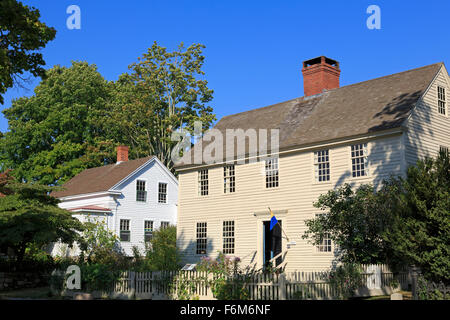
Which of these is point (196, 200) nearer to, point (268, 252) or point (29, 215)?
point (268, 252)

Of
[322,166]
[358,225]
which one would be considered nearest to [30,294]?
[358,225]

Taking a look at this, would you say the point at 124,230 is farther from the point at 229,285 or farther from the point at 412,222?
the point at 412,222

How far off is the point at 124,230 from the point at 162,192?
477 cm

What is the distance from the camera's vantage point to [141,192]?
37.3 metres

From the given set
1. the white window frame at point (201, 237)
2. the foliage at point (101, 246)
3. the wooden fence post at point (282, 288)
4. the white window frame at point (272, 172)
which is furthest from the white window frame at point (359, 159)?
the foliage at point (101, 246)

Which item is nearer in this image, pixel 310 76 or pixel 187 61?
pixel 310 76

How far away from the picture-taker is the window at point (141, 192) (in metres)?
37.1

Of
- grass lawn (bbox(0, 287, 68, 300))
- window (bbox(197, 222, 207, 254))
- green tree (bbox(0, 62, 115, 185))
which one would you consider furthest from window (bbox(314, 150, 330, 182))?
green tree (bbox(0, 62, 115, 185))

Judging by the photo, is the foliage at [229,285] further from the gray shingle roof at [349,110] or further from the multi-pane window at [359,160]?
the gray shingle roof at [349,110]

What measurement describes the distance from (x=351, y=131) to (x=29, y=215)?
1448 centimetres

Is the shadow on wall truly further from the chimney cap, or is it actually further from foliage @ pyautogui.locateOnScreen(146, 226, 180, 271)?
foliage @ pyautogui.locateOnScreen(146, 226, 180, 271)

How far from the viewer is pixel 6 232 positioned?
20938 mm
